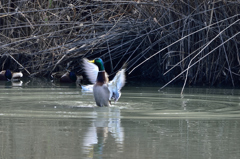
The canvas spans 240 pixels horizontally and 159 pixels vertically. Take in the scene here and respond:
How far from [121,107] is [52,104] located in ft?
2.86

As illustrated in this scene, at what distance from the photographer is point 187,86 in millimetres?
9648

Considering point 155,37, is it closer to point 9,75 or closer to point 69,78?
point 69,78

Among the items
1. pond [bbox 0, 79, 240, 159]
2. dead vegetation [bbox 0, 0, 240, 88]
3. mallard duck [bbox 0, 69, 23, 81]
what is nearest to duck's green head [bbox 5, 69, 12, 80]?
mallard duck [bbox 0, 69, 23, 81]

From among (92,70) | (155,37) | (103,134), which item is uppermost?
(155,37)

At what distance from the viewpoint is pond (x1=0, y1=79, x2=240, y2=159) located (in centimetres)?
374

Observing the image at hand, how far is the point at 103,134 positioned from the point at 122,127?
0.44 m

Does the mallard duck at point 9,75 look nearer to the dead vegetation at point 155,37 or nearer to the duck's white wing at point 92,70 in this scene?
the dead vegetation at point 155,37

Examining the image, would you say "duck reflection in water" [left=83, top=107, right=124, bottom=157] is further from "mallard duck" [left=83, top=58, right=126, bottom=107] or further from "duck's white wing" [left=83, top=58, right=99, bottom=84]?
"duck's white wing" [left=83, top=58, right=99, bottom=84]

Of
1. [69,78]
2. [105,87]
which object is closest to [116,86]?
[105,87]

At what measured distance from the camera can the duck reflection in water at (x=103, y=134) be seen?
3.81 m

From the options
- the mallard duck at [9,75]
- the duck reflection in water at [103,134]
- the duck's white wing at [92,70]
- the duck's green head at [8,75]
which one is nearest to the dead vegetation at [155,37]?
the mallard duck at [9,75]

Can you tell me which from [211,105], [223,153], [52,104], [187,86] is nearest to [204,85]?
[187,86]

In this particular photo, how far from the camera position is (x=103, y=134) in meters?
4.42

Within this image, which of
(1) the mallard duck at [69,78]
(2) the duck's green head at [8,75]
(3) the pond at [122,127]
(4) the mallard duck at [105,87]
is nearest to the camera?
(3) the pond at [122,127]
